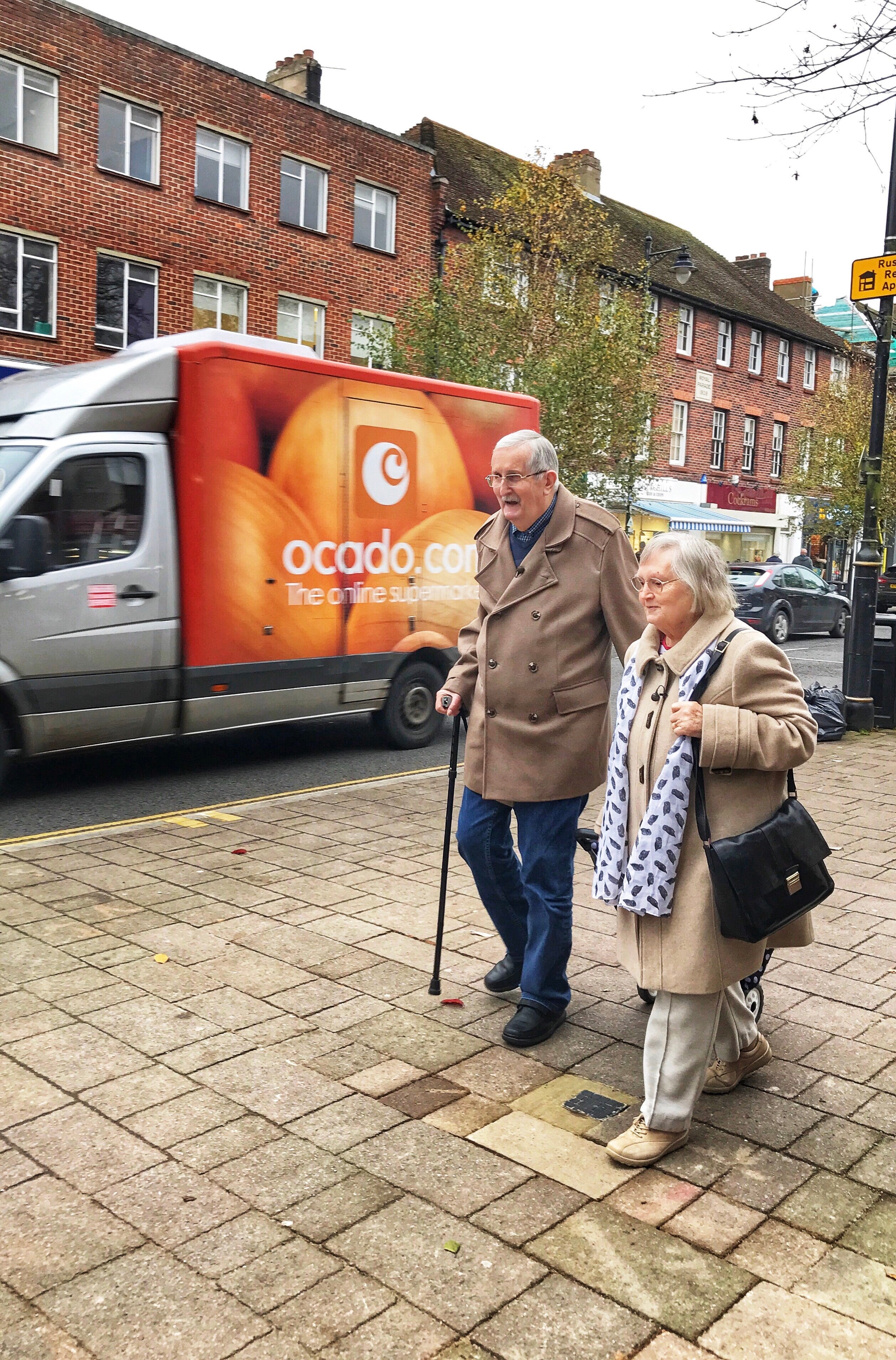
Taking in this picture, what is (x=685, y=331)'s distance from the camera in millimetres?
37031

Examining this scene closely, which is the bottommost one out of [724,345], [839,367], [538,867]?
[538,867]

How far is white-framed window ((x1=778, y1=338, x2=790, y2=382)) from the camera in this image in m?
41.8

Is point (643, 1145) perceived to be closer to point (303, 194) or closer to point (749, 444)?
point (303, 194)

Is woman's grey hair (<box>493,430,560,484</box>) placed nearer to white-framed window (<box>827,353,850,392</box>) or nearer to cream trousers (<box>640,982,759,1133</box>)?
cream trousers (<box>640,982,759,1133</box>)

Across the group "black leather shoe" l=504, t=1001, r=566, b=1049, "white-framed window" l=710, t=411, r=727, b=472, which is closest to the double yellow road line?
"black leather shoe" l=504, t=1001, r=566, b=1049

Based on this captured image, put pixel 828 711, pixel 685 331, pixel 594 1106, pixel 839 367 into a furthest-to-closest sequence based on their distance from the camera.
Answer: pixel 839 367 → pixel 685 331 → pixel 828 711 → pixel 594 1106

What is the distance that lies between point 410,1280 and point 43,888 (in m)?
3.49

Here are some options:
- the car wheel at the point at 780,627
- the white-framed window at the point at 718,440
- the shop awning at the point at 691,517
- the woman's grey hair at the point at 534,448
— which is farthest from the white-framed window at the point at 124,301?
the white-framed window at the point at 718,440

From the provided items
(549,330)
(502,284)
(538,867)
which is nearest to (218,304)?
(502,284)

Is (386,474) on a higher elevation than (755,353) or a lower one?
lower

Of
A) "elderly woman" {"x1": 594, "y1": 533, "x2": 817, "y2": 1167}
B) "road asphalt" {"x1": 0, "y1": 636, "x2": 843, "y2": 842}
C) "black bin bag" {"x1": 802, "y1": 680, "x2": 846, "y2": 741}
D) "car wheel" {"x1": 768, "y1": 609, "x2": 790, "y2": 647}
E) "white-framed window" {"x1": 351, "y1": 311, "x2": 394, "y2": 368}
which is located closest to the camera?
"elderly woman" {"x1": 594, "y1": 533, "x2": 817, "y2": 1167}

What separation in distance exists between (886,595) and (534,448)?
430 inches

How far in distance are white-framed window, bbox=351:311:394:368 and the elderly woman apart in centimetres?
2141

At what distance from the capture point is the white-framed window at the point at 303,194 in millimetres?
24594
